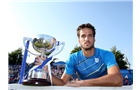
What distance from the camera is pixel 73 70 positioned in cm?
236

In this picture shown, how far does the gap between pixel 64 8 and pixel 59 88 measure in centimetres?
106

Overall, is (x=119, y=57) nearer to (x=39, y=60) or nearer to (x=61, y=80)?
(x=61, y=80)

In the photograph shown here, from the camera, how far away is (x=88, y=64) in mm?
2363

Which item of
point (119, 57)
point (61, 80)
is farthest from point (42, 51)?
point (119, 57)

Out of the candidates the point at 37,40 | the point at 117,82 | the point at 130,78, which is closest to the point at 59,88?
the point at 37,40

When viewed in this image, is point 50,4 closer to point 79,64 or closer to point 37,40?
point 79,64

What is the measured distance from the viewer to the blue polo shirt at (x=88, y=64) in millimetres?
2336

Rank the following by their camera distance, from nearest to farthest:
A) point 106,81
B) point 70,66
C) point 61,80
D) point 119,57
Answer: point 106,81
point 61,80
point 70,66
point 119,57

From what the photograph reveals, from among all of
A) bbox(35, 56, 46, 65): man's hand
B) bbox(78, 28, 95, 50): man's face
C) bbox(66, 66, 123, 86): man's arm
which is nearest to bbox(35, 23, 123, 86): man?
bbox(78, 28, 95, 50): man's face

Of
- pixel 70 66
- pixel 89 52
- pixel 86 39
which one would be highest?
pixel 86 39

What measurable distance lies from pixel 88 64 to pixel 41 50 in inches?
30.1

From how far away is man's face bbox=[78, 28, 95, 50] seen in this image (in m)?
2.27

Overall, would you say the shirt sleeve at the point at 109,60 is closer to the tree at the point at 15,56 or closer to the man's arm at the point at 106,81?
the man's arm at the point at 106,81

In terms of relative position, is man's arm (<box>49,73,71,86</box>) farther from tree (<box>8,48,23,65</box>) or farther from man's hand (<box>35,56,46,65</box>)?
tree (<box>8,48,23,65</box>)
